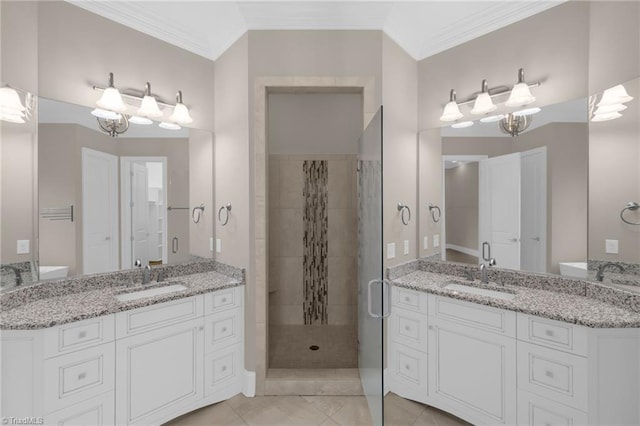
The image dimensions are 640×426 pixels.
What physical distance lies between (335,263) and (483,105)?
2302mm

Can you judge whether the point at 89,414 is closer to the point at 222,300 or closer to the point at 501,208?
the point at 222,300

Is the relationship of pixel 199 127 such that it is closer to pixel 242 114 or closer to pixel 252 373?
pixel 242 114

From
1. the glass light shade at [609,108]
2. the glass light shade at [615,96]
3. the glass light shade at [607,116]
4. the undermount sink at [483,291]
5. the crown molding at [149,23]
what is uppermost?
the crown molding at [149,23]

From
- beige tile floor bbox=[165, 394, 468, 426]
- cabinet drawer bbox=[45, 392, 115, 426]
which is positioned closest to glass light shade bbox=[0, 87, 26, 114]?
cabinet drawer bbox=[45, 392, 115, 426]

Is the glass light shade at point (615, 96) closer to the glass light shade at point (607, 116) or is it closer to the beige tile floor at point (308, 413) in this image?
the glass light shade at point (607, 116)

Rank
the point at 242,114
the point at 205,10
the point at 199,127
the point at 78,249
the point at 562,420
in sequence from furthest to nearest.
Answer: the point at 199,127, the point at 242,114, the point at 205,10, the point at 78,249, the point at 562,420

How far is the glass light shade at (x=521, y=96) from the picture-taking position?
6.73 ft

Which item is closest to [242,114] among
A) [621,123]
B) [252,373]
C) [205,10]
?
[205,10]

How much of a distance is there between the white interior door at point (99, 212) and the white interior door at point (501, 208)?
9.81 ft

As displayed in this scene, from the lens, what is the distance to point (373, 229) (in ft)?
5.94

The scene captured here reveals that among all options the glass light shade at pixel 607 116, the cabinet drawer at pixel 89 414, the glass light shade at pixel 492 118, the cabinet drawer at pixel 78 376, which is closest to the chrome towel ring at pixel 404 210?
the glass light shade at pixel 492 118

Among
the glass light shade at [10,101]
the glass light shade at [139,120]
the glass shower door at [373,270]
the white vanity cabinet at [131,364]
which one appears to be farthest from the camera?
the glass light shade at [139,120]

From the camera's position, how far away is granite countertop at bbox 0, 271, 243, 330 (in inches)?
57.2

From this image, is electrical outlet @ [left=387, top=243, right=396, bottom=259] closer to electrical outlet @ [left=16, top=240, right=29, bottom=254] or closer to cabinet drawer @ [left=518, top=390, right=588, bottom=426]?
cabinet drawer @ [left=518, top=390, right=588, bottom=426]
